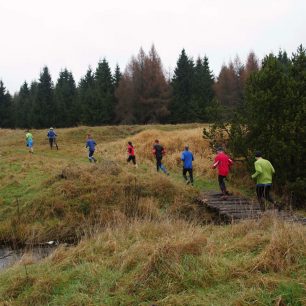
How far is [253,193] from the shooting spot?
62.2 ft

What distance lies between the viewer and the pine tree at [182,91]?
5706cm

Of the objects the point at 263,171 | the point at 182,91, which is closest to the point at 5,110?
the point at 182,91

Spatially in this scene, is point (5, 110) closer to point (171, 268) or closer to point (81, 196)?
point (81, 196)

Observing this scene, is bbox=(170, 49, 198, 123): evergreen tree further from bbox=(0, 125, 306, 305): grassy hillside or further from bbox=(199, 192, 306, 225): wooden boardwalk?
bbox=(0, 125, 306, 305): grassy hillside

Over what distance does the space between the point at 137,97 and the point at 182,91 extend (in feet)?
25.0

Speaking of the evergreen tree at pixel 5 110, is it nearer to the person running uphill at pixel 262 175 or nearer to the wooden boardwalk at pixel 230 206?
the wooden boardwalk at pixel 230 206

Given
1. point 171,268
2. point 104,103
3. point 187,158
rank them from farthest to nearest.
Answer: point 104,103
point 187,158
point 171,268

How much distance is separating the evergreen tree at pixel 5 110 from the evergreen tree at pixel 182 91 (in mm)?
27621

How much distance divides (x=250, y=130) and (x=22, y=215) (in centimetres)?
959

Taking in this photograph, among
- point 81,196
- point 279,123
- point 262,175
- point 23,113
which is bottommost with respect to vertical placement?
point 81,196

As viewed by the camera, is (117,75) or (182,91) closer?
(182,91)

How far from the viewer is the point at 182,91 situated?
60.1 metres

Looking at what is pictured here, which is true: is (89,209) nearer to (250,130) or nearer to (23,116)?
(250,130)

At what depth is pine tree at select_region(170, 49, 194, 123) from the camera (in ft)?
187
